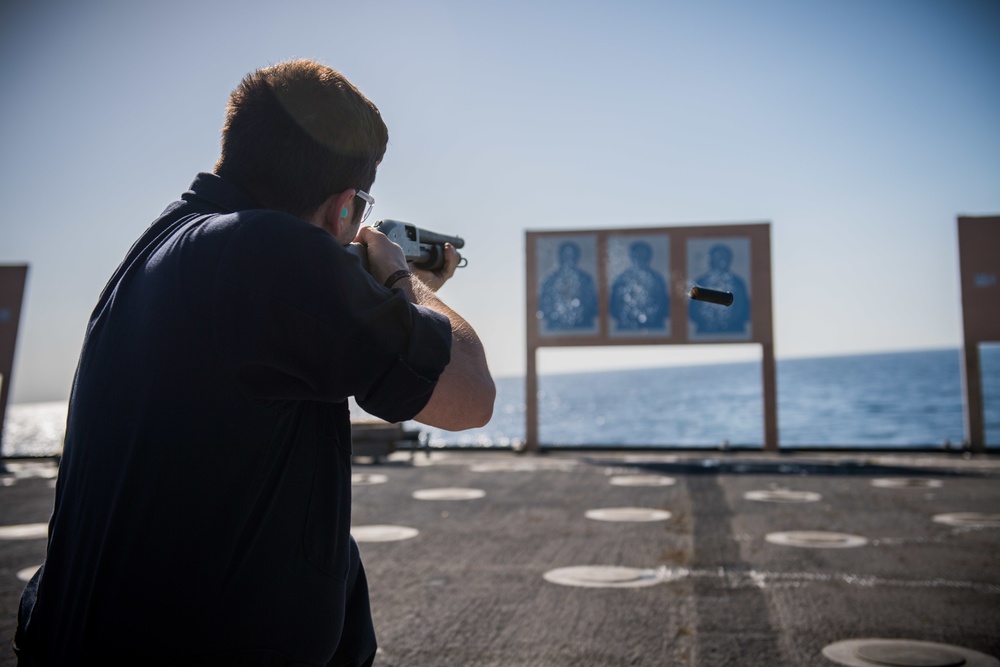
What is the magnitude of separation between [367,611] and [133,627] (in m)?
0.64

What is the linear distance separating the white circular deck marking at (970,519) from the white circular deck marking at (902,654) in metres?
4.19

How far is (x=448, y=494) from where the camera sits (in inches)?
404

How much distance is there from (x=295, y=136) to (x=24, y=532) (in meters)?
7.89

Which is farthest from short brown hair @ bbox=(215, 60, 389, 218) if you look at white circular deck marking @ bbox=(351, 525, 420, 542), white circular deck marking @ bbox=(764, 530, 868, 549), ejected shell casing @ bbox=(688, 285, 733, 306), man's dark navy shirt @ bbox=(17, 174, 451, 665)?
white circular deck marking @ bbox=(764, 530, 868, 549)

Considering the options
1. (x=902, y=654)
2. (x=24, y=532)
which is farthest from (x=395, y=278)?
(x=24, y=532)

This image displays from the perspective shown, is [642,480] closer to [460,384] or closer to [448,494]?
[448,494]

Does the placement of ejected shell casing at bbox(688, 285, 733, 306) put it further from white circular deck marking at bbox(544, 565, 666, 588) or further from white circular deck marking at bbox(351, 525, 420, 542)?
white circular deck marking at bbox(351, 525, 420, 542)

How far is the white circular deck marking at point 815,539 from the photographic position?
702 centimetres

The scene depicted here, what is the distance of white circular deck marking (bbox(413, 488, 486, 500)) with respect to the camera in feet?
32.8

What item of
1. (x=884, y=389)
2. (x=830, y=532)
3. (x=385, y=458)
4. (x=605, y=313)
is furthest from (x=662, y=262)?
(x=884, y=389)

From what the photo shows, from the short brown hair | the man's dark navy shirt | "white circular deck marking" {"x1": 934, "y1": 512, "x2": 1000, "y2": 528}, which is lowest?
"white circular deck marking" {"x1": 934, "y1": 512, "x2": 1000, "y2": 528}

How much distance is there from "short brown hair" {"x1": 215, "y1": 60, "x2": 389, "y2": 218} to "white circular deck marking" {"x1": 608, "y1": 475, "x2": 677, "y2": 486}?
10128mm

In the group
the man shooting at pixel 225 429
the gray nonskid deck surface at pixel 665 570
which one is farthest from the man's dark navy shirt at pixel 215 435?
the gray nonskid deck surface at pixel 665 570

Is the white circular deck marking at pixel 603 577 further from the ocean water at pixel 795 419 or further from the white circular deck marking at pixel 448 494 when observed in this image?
the ocean water at pixel 795 419
